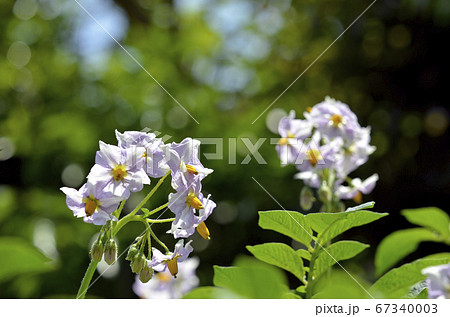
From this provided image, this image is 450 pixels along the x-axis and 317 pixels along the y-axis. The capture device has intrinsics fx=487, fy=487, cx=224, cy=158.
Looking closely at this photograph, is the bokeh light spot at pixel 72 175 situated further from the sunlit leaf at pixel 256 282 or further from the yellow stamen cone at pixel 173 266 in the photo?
the sunlit leaf at pixel 256 282

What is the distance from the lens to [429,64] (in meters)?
3.87

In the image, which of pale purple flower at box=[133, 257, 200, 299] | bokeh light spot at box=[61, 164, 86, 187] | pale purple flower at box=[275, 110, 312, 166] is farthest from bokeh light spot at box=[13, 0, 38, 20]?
pale purple flower at box=[275, 110, 312, 166]

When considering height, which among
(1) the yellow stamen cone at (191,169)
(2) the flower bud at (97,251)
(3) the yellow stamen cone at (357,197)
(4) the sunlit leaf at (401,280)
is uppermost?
(3) the yellow stamen cone at (357,197)

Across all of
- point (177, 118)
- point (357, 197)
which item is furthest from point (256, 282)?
point (177, 118)

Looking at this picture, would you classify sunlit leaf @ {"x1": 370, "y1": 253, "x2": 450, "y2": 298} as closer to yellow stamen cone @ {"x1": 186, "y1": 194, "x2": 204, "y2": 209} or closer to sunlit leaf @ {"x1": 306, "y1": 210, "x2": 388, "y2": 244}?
sunlit leaf @ {"x1": 306, "y1": 210, "x2": 388, "y2": 244}

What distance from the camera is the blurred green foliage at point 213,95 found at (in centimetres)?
318

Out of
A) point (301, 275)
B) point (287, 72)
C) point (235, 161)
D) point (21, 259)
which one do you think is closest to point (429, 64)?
point (287, 72)

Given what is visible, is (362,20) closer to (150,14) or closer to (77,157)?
(150,14)

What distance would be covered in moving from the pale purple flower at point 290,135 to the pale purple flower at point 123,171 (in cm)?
74

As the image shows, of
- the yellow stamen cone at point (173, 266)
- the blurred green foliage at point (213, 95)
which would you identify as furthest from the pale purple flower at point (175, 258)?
the blurred green foliage at point (213, 95)

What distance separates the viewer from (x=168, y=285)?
1.66 m

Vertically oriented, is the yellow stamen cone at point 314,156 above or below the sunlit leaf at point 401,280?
above

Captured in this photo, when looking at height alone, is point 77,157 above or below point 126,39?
below

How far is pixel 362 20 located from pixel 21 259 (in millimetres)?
4016
